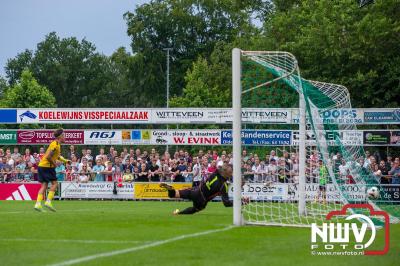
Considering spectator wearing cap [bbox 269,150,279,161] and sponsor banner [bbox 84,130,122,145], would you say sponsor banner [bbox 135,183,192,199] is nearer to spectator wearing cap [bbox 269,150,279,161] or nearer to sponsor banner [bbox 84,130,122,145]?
sponsor banner [bbox 84,130,122,145]

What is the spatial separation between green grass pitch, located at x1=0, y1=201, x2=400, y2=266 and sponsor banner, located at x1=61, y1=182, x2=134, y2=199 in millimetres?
18211

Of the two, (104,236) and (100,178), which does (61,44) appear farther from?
(104,236)

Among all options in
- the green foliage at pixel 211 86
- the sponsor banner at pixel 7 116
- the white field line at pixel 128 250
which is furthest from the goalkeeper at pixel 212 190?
the green foliage at pixel 211 86

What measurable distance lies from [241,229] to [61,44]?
101371 millimetres

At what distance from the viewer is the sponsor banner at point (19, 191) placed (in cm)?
3519

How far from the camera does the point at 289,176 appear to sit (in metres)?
27.3

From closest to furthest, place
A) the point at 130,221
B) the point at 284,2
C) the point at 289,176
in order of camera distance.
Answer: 1. the point at 130,221
2. the point at 289,176
3. the point at 284,2

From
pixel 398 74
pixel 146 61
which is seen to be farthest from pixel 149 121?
pixel 146 61

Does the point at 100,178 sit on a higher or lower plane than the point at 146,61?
lower

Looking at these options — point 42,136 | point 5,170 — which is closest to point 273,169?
point 5,170

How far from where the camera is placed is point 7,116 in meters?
40.8

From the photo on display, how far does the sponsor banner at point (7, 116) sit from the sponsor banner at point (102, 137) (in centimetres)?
371

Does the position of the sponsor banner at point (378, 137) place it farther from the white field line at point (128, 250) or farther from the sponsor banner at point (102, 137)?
the white field line at point (128, 250)

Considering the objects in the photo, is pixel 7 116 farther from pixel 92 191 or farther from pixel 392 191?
pixel 392 191
